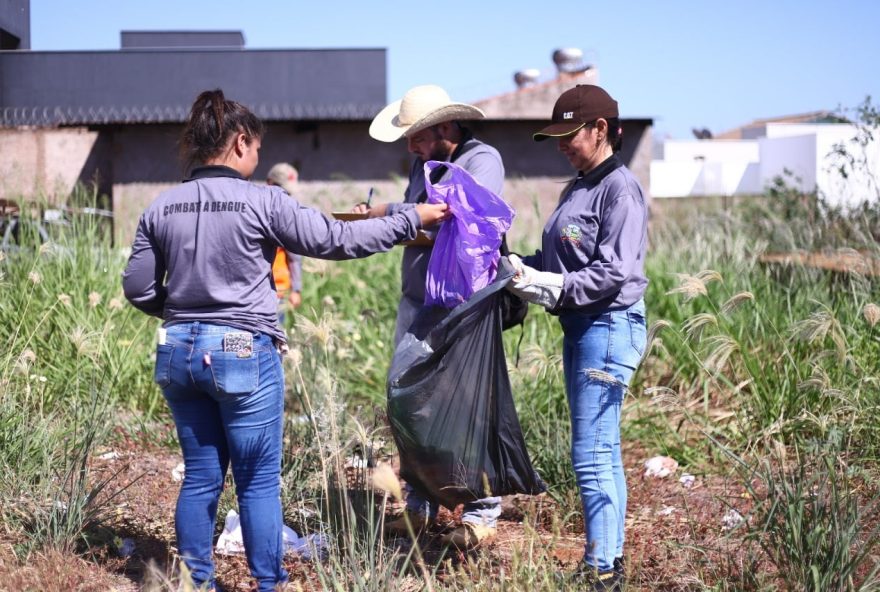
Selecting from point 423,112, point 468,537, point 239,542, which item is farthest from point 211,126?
point 468,537

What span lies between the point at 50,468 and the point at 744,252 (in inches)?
233

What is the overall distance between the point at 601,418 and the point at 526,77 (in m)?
22.8

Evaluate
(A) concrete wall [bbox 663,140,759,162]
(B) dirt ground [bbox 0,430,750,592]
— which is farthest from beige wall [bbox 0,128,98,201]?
(A) concrete wall [bbox 663,140,759,162]

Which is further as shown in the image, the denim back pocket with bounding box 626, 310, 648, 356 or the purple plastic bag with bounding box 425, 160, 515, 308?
the purple plastic bag with bounding box 425, 160, 515, 308

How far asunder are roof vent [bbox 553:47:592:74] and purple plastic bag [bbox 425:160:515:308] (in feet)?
69.1

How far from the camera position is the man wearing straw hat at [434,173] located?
418 centimetres

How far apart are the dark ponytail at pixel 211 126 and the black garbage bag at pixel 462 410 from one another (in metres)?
1.08

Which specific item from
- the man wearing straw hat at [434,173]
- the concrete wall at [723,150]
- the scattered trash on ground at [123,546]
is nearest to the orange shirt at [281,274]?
the man wearing straw hat at [434,173]

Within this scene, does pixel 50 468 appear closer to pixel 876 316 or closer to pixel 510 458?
pixel 510 458

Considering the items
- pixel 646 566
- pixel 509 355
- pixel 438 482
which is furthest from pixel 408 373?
pixel 509 355

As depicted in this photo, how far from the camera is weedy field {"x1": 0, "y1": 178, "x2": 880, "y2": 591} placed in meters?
3.20

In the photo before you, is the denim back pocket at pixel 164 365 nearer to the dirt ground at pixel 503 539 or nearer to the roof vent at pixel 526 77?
the dirt ground at pixel 503 539

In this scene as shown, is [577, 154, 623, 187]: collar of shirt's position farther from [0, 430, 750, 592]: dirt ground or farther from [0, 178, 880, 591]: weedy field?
[0, 430, 750, 592]: dirt ground

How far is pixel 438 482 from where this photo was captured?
372 cm
